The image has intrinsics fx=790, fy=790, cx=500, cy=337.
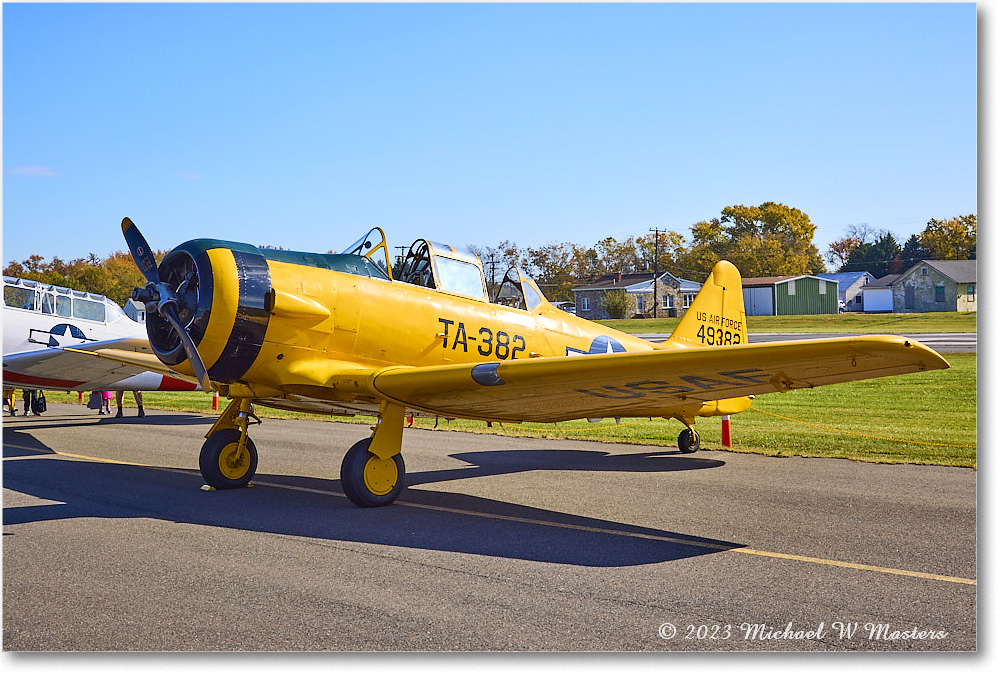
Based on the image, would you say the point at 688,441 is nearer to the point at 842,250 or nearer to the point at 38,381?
the point at 38,381

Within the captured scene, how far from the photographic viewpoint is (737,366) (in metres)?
5.10

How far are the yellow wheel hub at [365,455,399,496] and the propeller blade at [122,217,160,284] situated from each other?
2407mm

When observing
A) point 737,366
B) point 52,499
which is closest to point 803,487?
point 737,366

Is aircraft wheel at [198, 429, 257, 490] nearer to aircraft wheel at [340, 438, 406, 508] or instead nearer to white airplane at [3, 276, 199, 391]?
aircraft wheel at [340, 438, 406, 508]

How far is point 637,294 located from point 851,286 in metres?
13.5

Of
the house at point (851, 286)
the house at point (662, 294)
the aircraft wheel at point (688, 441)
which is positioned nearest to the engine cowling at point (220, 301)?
the aircraft wheel at point (688, 441)

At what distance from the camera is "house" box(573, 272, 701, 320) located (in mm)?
53125

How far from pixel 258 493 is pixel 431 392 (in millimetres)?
2310

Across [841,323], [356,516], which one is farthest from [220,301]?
[841,323]

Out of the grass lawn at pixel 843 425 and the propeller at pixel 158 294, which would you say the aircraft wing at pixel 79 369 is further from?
the propeller at pixel 158 294

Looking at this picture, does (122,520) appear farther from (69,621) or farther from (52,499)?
(69,621)

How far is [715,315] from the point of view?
1116cm

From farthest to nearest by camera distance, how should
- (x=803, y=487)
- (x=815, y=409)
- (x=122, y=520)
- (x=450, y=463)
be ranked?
(x=815, y=409)
(x=450, y=463)
(x=803, y=487)
(x=122, y=520)

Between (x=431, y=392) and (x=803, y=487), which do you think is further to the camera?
(x=803, y=487)
